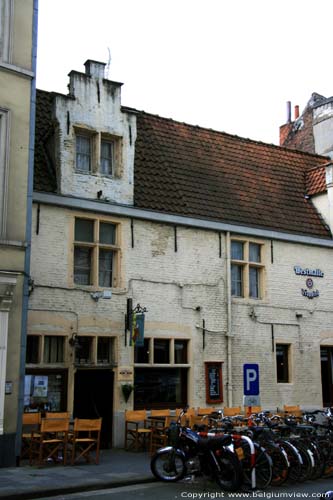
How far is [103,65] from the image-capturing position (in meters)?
17.4

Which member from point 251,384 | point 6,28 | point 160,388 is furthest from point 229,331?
point 6,28

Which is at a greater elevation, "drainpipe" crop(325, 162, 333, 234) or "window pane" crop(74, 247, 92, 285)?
"drainpipe" crop(325, 162, 333, 234)

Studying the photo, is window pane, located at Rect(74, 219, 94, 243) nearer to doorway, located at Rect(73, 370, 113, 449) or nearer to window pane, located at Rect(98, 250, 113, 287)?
window pane, located at Rect(98, 250, 113, 287)

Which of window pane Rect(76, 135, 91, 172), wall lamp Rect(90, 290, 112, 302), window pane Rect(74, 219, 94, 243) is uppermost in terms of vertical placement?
window pane Rect(76, 135, 91, 172)

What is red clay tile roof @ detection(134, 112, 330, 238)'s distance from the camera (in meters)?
18.3

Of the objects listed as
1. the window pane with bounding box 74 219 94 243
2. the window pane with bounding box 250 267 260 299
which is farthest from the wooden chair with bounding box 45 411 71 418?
the window pane with bounding box 250 267 260 299

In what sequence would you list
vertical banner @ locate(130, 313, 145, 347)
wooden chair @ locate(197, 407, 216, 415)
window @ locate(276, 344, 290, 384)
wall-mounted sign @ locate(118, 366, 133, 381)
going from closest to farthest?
vertical banner @ locate(130, 313, 145, 347) < wall-mounted sign @ locate(118, 366, 133, 381) < wooden chair @ locate(197, 407, 216, 415) < window @ locate(276, 344, 290, 384)

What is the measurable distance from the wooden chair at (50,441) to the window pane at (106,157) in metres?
7.04

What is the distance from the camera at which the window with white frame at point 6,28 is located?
14.0m

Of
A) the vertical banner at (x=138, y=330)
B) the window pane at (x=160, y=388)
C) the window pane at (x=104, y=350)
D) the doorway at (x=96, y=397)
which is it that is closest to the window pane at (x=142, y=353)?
the window pane at (x=160, y=388)

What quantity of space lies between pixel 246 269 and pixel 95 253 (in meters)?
5.03

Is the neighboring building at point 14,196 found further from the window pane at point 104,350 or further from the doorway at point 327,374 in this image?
the doorway at point 327,374

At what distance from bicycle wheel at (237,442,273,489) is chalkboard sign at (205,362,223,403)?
20.8ft

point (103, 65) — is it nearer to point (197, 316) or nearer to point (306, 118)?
point (197, 316)
